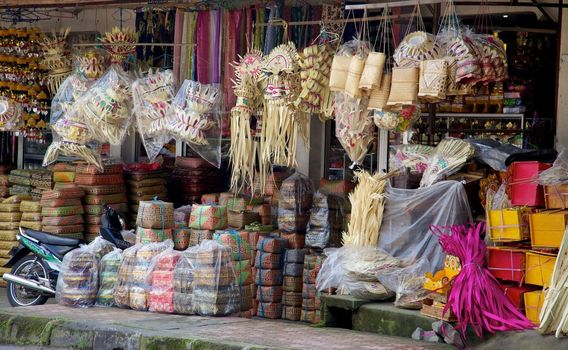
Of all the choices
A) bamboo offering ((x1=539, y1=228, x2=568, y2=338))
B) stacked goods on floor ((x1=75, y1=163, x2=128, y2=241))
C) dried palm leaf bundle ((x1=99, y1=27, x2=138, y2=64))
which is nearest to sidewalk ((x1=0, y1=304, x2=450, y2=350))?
bamboo offering ((x1=539, y1=228, x2=568, y2=338))

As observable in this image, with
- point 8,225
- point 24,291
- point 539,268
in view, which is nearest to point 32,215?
point 8,225

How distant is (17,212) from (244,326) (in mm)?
5047

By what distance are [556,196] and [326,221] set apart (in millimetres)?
3316

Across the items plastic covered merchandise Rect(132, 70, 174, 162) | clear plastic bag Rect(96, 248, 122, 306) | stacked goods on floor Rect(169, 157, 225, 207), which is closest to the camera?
clear plastic bag Rect(96, 248, 122, 306)

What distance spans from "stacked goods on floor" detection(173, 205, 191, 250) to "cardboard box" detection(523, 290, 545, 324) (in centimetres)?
419

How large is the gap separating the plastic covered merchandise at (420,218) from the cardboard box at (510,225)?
70cm

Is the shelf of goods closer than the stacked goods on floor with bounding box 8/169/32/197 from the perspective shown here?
Yes

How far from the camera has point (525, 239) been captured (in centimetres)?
859

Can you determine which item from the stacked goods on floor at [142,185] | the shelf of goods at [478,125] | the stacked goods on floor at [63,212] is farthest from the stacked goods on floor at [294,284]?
the stacked goods on floor at [63,212]

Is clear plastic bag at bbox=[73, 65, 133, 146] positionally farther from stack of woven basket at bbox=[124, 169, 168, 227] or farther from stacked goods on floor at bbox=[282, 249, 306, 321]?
stacked goods on floor at bbox=[282, 249, 306, 321]

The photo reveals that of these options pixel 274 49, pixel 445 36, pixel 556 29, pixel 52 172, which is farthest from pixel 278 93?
pixel 52 172

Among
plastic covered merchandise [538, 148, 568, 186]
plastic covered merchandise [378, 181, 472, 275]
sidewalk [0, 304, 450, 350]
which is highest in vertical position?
plastic covered merchandise [538, 148, 568, 186]

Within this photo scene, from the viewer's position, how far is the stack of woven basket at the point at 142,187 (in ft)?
42.2

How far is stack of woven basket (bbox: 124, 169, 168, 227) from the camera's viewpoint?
1287cm
